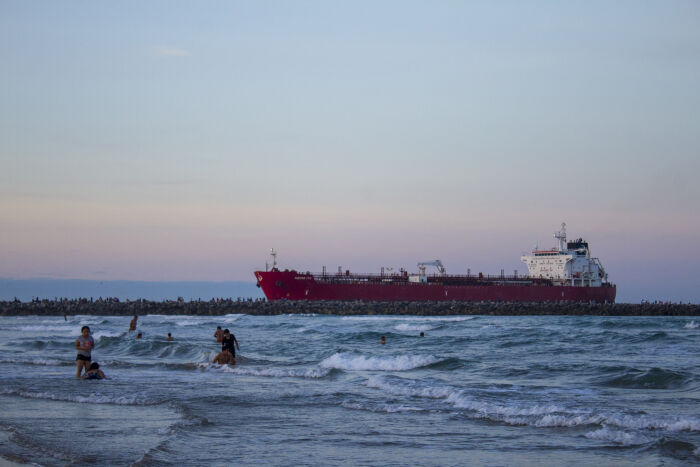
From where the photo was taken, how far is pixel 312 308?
56.2 m

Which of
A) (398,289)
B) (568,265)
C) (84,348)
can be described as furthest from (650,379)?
(568,265)

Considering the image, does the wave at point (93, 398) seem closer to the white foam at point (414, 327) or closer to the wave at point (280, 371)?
the wave at point (280, 371)

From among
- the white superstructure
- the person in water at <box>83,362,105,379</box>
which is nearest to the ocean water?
the person in water at <box>83,362,105,379</box>

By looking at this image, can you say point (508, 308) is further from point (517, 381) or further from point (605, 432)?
point (605, 432)

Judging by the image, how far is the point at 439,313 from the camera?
55000 millimetres

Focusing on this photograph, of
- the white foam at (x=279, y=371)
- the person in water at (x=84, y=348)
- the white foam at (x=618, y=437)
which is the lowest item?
the white foam at (x=279, y=371)

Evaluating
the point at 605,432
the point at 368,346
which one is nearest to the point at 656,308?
the point at 368,346

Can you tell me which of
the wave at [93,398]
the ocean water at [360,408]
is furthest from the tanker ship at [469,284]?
the wave at [93,398]

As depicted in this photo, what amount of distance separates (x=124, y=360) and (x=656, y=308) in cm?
5238

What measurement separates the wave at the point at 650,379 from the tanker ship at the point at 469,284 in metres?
44.9

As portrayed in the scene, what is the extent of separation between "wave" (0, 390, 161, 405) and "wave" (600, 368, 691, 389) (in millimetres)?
9903

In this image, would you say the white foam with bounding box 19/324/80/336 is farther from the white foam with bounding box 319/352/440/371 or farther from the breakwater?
the white foam with bounding box 319/352/440/371

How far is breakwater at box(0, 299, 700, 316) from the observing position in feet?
182

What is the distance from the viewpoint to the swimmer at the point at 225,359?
67.4 feet
